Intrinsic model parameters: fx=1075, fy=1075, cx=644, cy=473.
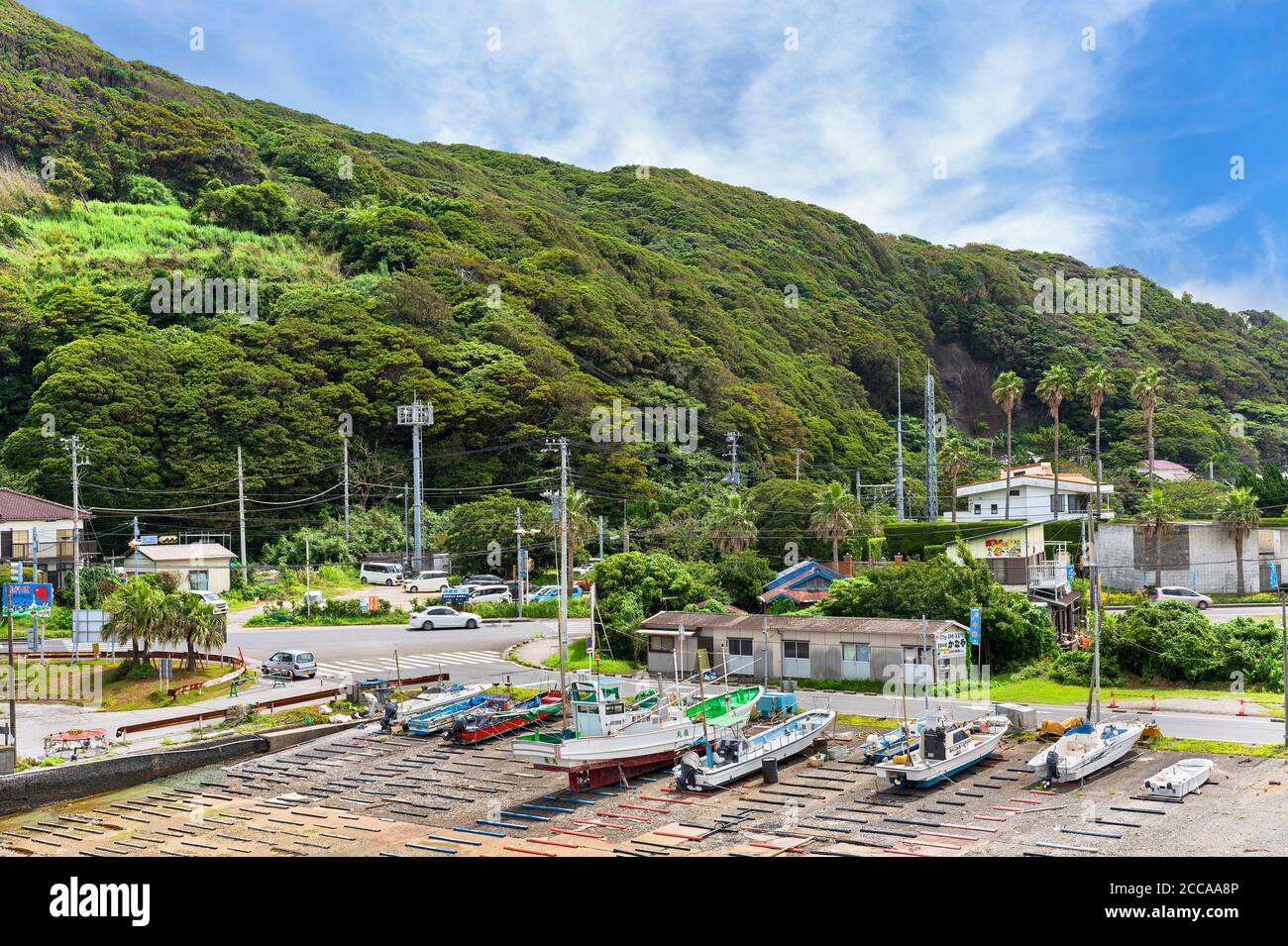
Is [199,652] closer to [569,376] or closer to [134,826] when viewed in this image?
[134,826]

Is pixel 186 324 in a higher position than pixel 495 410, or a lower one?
higher

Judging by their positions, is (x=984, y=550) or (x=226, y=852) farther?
(x=984, y=550)

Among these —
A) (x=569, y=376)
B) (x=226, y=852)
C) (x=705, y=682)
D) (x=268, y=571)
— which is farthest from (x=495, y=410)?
(x=226, y=852)

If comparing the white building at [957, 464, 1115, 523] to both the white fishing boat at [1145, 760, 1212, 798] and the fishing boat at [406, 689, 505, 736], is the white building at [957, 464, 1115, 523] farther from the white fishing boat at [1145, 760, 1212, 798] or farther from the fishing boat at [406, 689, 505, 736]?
the white fishing boat at [1145, 760, 1212, 798]

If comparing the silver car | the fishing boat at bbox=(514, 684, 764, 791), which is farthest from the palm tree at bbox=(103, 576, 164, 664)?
the fishing boat at bbox=(514, 684, 764, 791)
